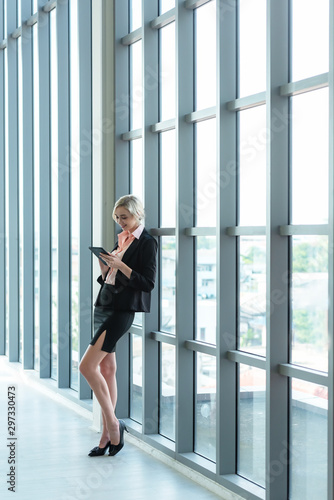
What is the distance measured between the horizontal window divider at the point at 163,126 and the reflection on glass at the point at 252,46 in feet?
2.84

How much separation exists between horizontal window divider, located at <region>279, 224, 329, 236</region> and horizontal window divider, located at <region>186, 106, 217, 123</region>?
118cm

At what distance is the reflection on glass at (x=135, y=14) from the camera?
21.0 ft

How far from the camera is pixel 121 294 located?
5.42 metres

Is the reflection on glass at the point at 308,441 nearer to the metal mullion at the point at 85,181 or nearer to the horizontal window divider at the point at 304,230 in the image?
the horizontal window divider at the point at 304,230

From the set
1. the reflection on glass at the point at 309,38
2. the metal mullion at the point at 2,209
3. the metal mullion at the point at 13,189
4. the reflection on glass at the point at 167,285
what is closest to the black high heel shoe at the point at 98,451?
the reflection on glass at the point at 167,285

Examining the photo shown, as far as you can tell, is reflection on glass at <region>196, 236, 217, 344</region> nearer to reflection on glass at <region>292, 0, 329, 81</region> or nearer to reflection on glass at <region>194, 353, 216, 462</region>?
reflection on glass at <region>194, 353, 216, 462</region>

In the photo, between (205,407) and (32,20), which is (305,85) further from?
(32,20)

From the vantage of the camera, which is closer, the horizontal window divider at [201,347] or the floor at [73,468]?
the floor at [73,468]

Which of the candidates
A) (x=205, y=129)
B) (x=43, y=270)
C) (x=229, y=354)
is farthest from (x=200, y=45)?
(x=43, y=270)

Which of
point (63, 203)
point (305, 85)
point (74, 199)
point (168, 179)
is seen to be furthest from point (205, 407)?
point (63, 203)

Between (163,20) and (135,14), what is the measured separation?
0.75m

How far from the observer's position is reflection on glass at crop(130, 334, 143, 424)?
6348 mm

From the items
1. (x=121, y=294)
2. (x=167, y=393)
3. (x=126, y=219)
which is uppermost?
(x=126, y=219)

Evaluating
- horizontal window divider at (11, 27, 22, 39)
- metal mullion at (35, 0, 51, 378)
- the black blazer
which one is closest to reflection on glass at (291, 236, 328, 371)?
the black blazer
